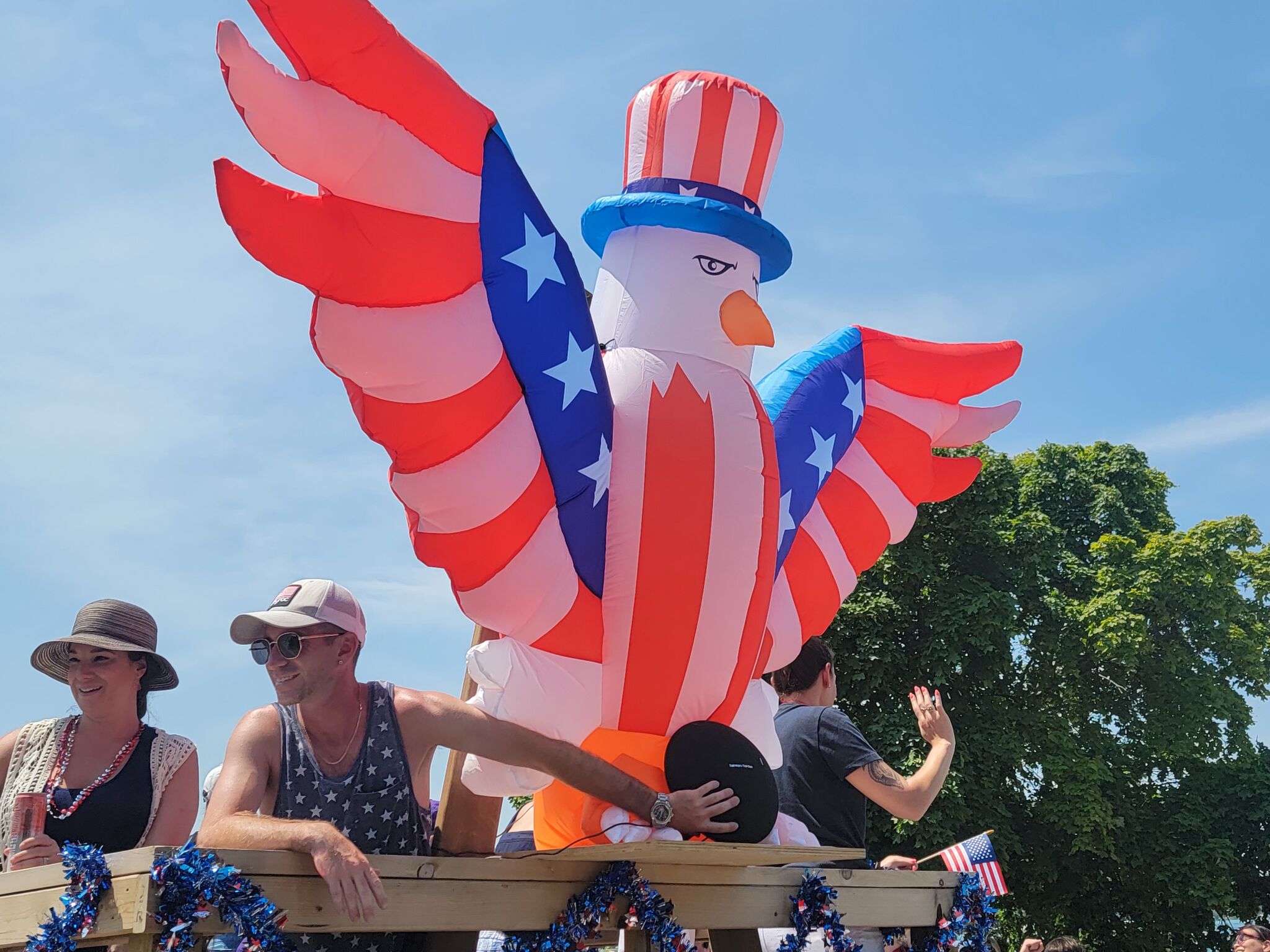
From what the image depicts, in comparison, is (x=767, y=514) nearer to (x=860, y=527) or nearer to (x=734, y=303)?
(x=734, y=303)

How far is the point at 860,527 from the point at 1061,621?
1181 centimetres

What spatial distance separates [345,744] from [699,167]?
1904 millimetres

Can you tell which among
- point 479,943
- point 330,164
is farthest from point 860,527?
point 330,164

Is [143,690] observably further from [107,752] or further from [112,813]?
[112,813]

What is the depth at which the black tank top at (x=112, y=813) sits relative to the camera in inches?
110

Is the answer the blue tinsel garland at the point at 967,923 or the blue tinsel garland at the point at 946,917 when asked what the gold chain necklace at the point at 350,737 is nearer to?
the blue tinsel garland at the point at 946,917

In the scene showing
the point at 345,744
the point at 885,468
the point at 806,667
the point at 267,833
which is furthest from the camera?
the point at 885,468

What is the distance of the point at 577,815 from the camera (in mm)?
2938

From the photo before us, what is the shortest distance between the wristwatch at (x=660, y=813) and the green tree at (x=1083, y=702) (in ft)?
35.3

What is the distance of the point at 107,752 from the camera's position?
9.73ft

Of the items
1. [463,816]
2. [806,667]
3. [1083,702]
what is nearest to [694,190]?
[806,667]

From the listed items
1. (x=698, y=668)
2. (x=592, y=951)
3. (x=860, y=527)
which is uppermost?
(x=860, y=527)

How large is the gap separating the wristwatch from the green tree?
10762 mm

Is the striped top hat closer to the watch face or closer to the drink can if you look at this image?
the watch face
